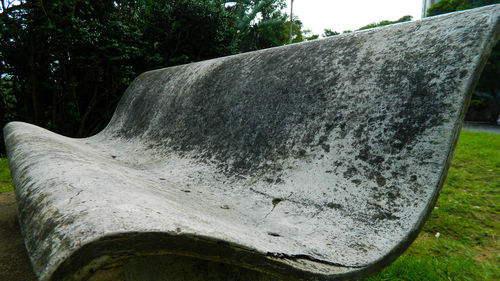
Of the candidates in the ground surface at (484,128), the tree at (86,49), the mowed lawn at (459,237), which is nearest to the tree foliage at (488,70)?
the ground surface at (484,128)

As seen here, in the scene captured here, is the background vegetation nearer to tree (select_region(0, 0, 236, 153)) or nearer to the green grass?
tree (select_region(0, 0, 236, 153))

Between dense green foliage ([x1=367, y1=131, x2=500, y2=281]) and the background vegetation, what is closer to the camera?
dense green foliage ([x1=367, y1=131, x2=500, y2=281])

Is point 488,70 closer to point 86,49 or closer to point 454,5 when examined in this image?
point 454,5

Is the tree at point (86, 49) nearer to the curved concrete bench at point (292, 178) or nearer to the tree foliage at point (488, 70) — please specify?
the curved concrete bench at point (292, 178)

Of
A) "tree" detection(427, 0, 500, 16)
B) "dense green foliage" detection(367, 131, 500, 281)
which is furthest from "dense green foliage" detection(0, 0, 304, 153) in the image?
"tree" detection(427, 0, 500, 16)

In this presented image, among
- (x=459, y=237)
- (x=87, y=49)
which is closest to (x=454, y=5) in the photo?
(x=459, y=237)

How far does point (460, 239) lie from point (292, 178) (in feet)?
5.16

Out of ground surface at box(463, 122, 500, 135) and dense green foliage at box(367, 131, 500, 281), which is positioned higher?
dense green foliage at box(367, 131, 500, 281)

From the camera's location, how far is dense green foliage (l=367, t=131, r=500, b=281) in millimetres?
1548

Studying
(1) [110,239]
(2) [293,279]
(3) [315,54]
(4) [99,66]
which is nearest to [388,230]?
(2) [293,279]

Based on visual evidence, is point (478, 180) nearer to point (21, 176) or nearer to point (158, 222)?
point (158, 222)

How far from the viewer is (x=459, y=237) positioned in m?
2.01

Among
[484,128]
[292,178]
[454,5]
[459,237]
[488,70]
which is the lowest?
[484,128]

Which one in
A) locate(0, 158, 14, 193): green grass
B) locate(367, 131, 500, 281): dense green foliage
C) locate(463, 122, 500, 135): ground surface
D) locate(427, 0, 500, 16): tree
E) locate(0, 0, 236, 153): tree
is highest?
locate(427, 0, 500, 16): tree
